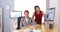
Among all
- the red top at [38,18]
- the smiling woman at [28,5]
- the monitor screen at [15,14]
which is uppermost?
the smiling woman at [28,5]

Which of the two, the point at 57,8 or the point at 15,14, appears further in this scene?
the point at 15,14

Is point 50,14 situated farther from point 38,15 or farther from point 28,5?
point 28,5

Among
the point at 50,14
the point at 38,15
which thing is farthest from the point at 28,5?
the point at 50,14

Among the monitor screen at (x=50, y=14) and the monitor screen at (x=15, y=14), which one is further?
the monitor screen at (x=15, y=14)

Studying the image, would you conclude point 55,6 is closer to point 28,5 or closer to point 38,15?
point 38,15

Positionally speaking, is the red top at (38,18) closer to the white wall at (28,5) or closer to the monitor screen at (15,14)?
the white wall at (28,5)

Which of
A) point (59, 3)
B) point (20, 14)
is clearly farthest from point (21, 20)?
point (59, 3)

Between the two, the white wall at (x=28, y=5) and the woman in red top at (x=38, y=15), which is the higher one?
the white wall at (x=28, y=5)

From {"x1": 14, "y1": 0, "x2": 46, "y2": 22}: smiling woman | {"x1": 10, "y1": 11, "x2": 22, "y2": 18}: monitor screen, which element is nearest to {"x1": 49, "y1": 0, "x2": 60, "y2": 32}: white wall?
{"x1": 14, "y1": 0, "x2": 46, "y2": 22}: smiling woman

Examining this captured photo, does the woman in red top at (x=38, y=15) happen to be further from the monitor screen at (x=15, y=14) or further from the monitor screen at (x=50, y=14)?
the monitor screen at (x=15, y=14)

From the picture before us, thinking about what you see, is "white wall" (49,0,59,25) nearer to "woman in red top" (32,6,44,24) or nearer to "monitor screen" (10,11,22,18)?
"woman in red top" (32,6,44,24)

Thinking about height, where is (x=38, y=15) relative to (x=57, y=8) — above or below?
below

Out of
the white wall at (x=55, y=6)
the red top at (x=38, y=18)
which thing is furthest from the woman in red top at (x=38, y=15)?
the white wall at (x=55, y=6)

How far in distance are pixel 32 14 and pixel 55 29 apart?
43 cm
